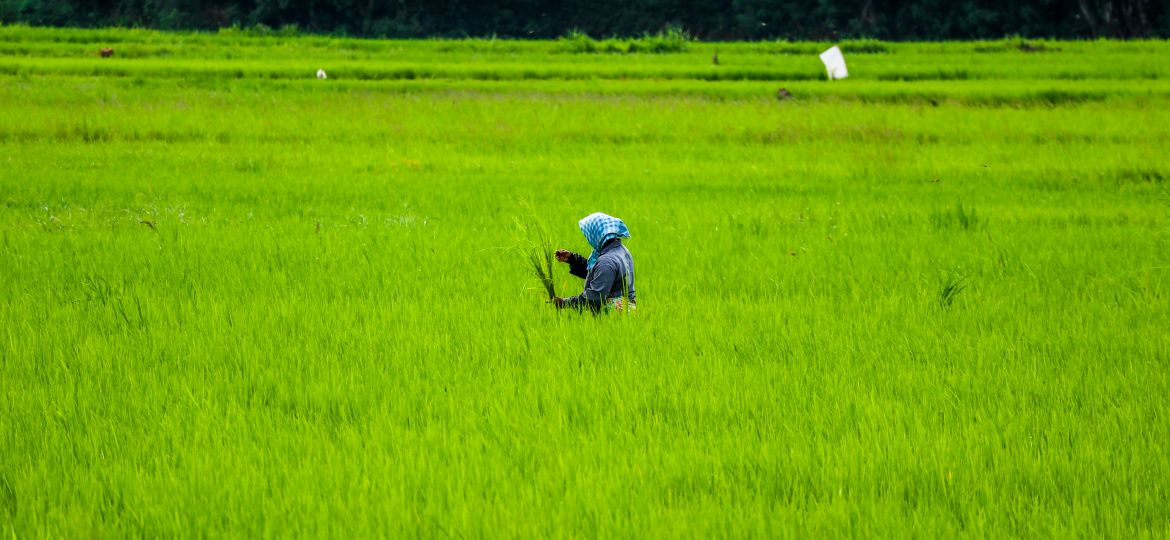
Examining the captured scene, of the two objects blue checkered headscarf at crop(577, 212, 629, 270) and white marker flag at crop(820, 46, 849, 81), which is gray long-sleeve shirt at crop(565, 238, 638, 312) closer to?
blue checkered headscarf at crop(577, 212, 629, 270)

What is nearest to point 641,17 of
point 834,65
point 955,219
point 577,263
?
point 834,65

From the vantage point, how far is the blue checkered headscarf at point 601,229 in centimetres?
472

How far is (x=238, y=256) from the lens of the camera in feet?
20.5

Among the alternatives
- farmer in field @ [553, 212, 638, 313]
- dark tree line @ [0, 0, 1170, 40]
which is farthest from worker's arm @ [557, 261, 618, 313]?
dark tree line @ [0, 0, 1170, 40]

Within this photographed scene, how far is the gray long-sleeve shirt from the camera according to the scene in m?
4.68

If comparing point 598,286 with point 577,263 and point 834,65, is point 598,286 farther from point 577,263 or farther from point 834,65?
point 834,65

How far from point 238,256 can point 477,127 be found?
6.32 meters

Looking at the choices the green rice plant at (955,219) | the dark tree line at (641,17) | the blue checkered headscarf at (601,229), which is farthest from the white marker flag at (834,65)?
the dark tree line at (641,17)

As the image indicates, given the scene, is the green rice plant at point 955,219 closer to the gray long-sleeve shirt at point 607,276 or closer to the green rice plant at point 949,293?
the green rice plant at point 949,293

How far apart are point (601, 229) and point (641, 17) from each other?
35.2 m

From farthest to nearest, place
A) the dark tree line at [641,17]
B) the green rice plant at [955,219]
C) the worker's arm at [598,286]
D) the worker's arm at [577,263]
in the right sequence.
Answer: the dark tree line at [641,17] → the green rice plant at [955,219] → the worker's arm at [577,263] → the worker's arm at [598,286]

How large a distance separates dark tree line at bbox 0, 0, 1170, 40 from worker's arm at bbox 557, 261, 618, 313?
2998cm

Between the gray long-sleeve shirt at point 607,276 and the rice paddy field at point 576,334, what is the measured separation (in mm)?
112

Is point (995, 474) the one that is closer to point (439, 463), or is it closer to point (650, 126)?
point (439, 463)
